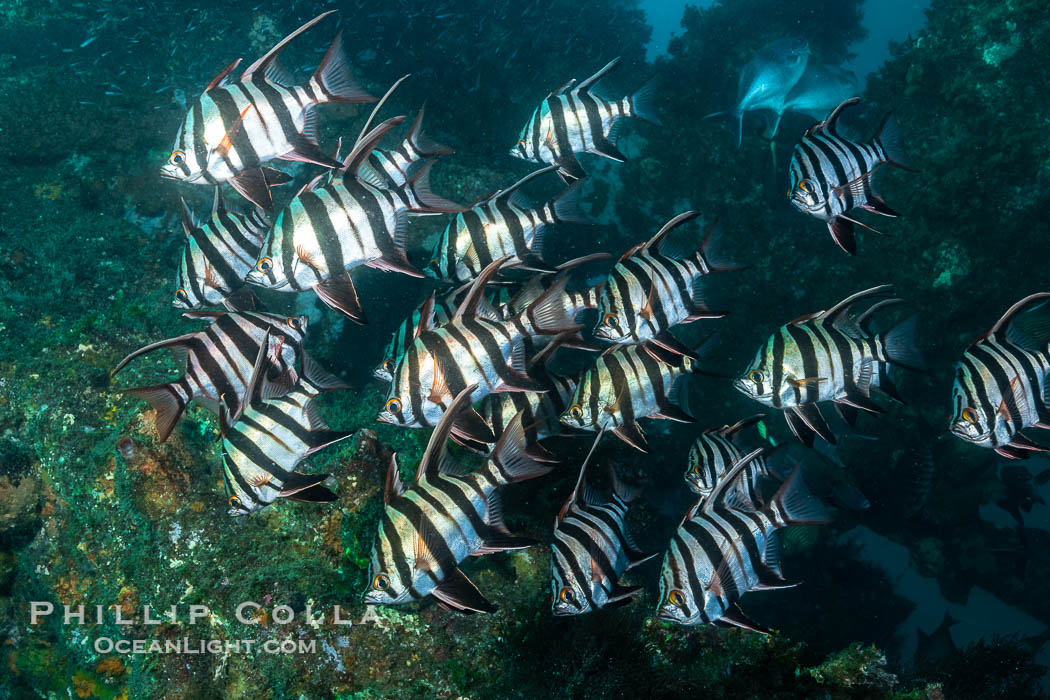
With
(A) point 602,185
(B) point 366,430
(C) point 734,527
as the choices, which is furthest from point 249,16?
(C) point 734,527

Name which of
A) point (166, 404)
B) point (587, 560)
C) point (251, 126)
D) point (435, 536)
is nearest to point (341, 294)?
point (251, 126)

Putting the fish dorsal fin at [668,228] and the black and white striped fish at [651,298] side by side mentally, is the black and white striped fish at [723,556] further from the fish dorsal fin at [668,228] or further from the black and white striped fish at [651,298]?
the fish dorsal fin at [668,228]

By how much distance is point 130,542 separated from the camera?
14.0 feet

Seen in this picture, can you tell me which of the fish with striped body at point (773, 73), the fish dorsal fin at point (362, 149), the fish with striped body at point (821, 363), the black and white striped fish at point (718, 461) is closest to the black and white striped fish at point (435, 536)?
the fish dorsal fin at point (362, 149)

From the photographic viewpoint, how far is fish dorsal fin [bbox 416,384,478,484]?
2164 mm

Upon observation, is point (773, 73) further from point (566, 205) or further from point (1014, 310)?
point (1014, 310)

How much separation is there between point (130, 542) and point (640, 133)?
9337 millimetres

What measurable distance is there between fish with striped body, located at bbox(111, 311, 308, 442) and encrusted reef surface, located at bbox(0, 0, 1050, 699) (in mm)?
1320

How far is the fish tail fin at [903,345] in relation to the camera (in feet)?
10.7

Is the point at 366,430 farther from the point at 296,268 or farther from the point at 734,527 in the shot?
the point at 734,527

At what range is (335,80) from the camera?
3023 mm

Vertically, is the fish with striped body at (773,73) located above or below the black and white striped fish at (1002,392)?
above

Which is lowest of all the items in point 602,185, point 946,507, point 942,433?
point 946,507

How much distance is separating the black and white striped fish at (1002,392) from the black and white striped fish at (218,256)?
4.29 m
